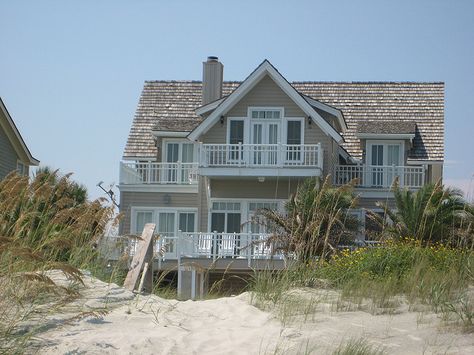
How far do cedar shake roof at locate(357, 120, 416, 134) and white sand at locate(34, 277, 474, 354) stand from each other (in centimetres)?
2851

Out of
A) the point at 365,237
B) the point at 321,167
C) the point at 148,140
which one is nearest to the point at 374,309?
the point at 365,237

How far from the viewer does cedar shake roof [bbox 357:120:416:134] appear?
39388mm

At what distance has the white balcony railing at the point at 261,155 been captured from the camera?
1378 inches

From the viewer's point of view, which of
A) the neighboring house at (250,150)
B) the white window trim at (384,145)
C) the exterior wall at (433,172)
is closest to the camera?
the neighboring house at (250,150)

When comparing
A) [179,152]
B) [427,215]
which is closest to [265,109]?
[179,152]

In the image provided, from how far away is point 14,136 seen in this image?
40000 millimetres

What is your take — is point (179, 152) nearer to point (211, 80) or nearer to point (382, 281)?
point (211, 80)

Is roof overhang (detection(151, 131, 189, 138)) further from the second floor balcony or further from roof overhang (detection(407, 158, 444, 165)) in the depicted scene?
roof overhang (detection(407, 158, 444, 165))

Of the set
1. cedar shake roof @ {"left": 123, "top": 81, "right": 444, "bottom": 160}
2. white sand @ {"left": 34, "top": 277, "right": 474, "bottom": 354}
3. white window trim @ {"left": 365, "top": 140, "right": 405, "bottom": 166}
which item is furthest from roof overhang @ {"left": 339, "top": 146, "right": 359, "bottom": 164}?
white sand @ {"left": 34, "top": 277, "right": 474, "bottom": 354}

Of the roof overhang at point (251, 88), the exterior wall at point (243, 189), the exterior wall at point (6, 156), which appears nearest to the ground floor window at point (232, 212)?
the exterior wall at point (243, 189)

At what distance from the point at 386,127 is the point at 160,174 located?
1008 centimetres

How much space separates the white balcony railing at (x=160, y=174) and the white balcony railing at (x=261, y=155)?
9.51ft

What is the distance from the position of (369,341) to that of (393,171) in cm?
2851

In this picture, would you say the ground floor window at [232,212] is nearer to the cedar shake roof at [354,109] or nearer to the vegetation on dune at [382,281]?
the cedar shake roof at [354,109]
